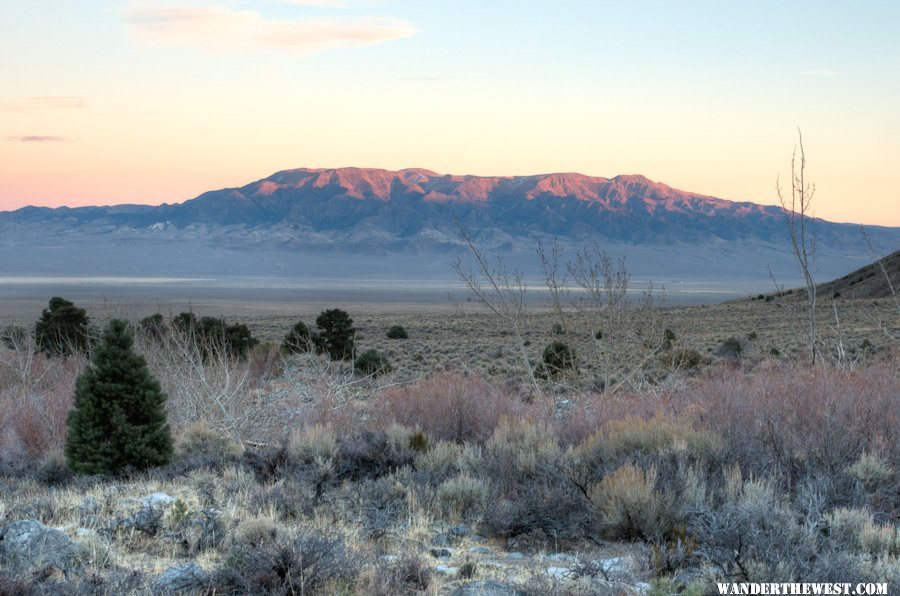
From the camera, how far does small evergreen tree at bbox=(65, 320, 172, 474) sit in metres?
9.15

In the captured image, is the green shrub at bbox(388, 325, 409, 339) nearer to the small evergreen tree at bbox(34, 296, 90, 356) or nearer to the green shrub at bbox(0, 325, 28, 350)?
the small evergreen tree at bbox(34, 296, 90, 356)

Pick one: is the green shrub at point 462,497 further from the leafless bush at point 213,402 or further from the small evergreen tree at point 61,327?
the small evergreen tree at point 61,327

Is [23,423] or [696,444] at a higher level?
[696,444]

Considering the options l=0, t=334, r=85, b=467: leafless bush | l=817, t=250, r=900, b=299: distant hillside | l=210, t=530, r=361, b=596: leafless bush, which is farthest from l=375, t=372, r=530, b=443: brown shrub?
l=817, t=250, r=900, b=299: distant hillside

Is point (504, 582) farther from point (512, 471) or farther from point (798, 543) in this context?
point (512, 471)

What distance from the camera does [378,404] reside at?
39.8ft

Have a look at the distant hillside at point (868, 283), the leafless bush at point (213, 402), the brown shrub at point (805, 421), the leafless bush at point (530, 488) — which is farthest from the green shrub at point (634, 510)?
the distant hillside at point (868, 283)

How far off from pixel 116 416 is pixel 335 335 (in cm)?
2441

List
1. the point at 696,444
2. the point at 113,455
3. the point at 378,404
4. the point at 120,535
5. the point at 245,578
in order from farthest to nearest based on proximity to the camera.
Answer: the point at 378,404 → the point at 113,455 → the point at 696,444 → the point at 120,535 → the point at 245,578

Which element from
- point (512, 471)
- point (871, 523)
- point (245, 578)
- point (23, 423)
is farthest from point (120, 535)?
point (23, 423)

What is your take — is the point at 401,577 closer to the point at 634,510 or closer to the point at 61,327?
the point at 634,510

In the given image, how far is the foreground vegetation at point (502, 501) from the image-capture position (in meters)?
5.16

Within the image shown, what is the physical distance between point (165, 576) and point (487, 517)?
2.55m

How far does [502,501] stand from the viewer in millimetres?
7012
